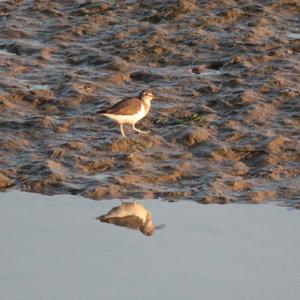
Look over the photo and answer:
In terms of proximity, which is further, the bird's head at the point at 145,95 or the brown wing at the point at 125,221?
the bird's head at the point at 145,95

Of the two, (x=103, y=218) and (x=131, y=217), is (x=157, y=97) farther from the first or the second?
(x=103, y=218)

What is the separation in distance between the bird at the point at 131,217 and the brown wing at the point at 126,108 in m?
2.58

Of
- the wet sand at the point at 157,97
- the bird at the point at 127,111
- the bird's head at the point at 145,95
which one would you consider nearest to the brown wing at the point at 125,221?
the wet sand at the point at 157,97

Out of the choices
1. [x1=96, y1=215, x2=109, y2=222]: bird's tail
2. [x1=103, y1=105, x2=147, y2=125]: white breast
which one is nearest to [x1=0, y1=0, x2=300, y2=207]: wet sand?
[x1=103, y1=105, x2=147, y2=125]: white breast

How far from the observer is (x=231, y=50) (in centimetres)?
1909

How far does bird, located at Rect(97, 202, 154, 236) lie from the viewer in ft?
42.1

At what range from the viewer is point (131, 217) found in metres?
13.2

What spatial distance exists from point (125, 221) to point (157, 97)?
4672 mm

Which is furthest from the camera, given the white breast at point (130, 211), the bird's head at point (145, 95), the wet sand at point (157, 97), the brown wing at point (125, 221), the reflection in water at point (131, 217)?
the bird's head at point (145, 95)

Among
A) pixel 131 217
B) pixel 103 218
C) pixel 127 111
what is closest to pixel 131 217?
pixel 131 217

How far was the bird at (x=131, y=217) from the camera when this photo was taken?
42.1ft

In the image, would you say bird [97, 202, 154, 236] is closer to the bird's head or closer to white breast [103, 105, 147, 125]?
white breast [103, 105, 147, 125]

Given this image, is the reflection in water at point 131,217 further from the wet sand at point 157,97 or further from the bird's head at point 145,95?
the bird's head at point 145,95

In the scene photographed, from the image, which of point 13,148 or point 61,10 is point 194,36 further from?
point 13,148
